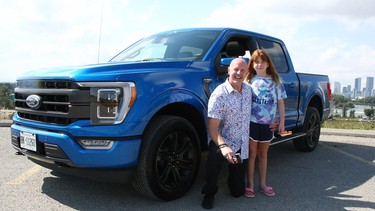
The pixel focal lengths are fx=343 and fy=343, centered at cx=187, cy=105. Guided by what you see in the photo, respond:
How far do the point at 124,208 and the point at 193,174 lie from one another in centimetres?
82

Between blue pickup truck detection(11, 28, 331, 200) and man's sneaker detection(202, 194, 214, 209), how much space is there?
11.9 inches

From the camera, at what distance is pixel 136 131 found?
3.12m

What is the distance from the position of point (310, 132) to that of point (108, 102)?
450 centimetres

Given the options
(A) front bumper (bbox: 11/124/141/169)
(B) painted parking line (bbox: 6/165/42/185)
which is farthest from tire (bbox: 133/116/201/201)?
(B) painted parking line (bbox: 6/165/42/185)

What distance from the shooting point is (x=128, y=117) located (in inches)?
120

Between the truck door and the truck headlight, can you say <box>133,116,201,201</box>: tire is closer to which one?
the truck headlight

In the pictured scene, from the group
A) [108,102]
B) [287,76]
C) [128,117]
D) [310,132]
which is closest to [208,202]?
[128,117]

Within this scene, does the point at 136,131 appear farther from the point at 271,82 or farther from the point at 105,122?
the point at 271,82

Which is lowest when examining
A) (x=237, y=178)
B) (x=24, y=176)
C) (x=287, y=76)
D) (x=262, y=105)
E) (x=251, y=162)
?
(x=24, y=176)

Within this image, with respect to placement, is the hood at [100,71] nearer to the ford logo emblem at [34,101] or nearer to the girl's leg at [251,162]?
the ford logo emblem at [34,101]

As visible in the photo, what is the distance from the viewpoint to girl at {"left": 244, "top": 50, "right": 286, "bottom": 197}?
3.80m

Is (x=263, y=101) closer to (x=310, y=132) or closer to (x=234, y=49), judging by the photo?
(x=234, y=49)

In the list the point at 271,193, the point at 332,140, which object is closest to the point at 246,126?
the point at 271,193

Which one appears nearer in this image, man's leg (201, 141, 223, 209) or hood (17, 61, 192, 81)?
hood (17, 61, 192, 81)
